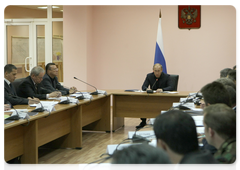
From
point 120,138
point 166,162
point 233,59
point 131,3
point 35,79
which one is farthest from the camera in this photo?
point 131,3

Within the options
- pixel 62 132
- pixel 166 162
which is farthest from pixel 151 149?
pixel 62 132

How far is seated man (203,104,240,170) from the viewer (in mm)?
1373

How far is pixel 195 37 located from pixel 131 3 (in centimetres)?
166

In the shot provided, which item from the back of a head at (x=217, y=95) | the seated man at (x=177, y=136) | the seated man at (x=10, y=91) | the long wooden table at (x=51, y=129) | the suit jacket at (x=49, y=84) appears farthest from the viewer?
the suit jacket at (x=49, y=84)

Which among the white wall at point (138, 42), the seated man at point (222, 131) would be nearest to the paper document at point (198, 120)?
the seated man at point (222, 131)

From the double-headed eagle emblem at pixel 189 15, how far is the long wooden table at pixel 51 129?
9.45ft

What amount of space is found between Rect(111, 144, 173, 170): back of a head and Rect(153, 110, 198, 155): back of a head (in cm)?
47

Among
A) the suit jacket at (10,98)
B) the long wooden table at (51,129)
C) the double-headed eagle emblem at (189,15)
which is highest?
the double-headed eagle emblem at (189,15)

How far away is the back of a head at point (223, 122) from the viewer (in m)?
1.44

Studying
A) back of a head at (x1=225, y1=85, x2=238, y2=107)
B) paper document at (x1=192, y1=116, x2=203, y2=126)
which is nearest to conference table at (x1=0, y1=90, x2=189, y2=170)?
paper document at (x1=192, y1=116, x2=203, y2=126)

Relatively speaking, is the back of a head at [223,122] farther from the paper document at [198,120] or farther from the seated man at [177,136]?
the paper document at [198,120]

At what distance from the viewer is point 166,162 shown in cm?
66

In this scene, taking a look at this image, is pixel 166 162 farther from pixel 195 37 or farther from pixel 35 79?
pixel 195 37

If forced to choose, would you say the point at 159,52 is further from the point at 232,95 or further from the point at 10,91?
the point at 232,95
